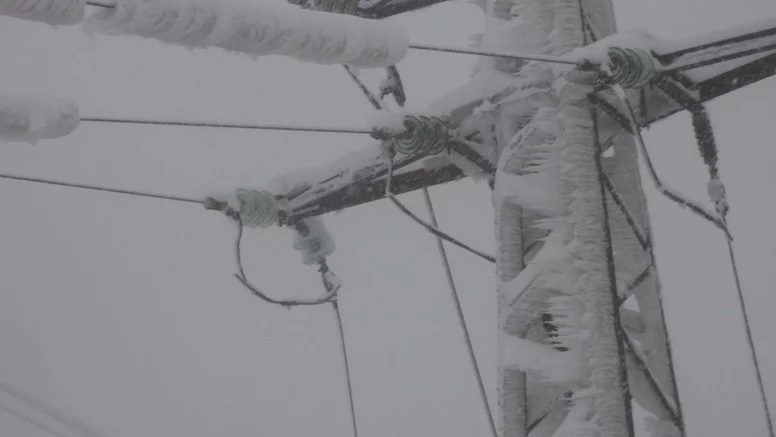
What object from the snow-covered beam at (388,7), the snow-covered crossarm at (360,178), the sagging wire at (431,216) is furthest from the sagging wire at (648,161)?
the snow-covered beam at (388,7)

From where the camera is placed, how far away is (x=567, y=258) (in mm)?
2803

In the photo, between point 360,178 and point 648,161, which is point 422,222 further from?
point 648,161

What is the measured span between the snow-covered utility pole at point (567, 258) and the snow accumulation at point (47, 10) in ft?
5.79

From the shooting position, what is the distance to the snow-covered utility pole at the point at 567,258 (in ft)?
8.89

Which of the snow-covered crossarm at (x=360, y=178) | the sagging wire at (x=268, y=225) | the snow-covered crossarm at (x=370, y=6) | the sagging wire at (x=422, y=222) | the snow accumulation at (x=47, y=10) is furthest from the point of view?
the snow-covered crossarm at (x=370, y=6)

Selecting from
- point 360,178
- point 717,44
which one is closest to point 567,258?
point 717,44

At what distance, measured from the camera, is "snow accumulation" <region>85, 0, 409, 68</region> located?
1.87 metres

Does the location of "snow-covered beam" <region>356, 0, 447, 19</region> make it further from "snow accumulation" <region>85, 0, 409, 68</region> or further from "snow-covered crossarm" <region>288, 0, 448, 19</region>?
"snow accumulation" <region>85, 0, 409, 68</region>

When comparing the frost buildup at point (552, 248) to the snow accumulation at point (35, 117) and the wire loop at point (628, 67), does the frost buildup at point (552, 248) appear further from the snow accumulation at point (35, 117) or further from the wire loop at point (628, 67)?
the snow accumulation at point (35, 117)

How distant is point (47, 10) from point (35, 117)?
0.42 meters

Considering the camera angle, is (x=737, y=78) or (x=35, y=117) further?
(x=737, y=78)

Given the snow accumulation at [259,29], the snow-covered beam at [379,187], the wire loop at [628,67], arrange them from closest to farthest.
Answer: the snow accumulation at [259,29] < the wire loop at [628,67] < the snow-covered beam at [379,187]

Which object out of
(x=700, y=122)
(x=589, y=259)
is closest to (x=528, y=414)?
(x=589, y=259)

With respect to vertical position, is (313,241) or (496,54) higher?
(313,241)
